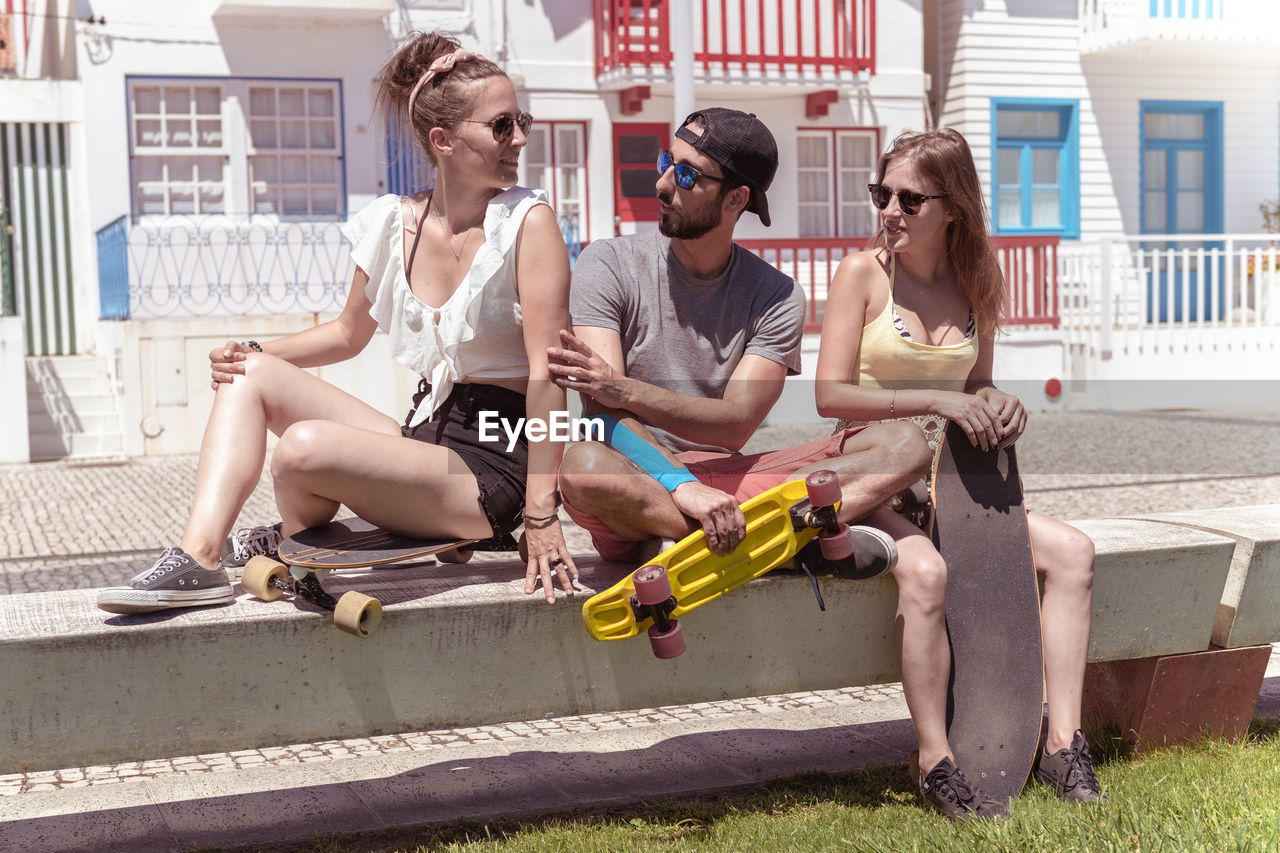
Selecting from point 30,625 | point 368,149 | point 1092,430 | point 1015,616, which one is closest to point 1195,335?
point 1092,430

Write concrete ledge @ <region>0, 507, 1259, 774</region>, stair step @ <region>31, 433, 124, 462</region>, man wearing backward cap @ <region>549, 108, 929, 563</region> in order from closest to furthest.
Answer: concrete ledge @ <region>0, 507, 1259, 774</region>
man wearing backward cap @ <region>549, 108, 929, 563</region>
stair step @ <region>31, 433, 124, 462</region>

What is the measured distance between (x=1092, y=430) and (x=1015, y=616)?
10.6 metres

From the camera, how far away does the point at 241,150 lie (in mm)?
15211

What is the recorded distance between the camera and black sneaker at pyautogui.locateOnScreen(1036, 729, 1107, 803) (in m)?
3.46

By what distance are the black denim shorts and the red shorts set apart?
0.15m

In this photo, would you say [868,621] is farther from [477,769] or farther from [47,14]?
[47,14]

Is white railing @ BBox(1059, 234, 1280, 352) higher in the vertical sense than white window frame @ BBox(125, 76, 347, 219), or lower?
lower

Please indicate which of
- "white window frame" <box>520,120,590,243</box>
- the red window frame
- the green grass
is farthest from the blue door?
the green grass

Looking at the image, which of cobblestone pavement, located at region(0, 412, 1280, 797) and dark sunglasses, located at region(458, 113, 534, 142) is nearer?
dark sunglasses, located at region(458, 113, 534, 142)

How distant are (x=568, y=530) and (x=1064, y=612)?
493 centimetres

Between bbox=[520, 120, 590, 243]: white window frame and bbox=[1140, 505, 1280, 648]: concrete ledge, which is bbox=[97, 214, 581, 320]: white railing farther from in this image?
bbox=[1140, 505, 1280, 648]: concrete ledge

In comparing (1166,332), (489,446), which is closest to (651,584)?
(489,446)

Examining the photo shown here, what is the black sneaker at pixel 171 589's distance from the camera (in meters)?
2.92

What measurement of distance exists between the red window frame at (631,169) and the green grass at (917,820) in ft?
44.2
